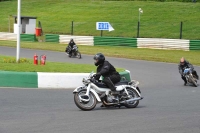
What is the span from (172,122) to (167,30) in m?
32.6

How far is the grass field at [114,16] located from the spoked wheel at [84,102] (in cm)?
2829

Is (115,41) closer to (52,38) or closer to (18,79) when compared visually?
(52,38)

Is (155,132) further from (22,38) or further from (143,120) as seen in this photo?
(22,38)

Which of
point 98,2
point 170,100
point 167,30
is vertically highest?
point 98,2

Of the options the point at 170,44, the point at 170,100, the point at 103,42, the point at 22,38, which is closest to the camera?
the point at 170,100

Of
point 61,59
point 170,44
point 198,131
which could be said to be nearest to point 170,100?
point 198,131

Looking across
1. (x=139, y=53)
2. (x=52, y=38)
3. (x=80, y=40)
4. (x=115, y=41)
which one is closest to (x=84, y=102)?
(x=139, y=53)

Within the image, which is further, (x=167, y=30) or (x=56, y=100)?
(x=167, y=30)

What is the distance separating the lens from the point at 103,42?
1469 inches

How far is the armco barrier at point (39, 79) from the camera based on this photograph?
15.8 meters

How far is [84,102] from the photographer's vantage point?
11812 millimetres

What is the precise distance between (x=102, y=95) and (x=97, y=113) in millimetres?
940

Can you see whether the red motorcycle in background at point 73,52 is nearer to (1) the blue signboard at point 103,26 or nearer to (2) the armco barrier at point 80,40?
(2) the armco barrier at point 80,40

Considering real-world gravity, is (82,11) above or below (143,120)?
above
